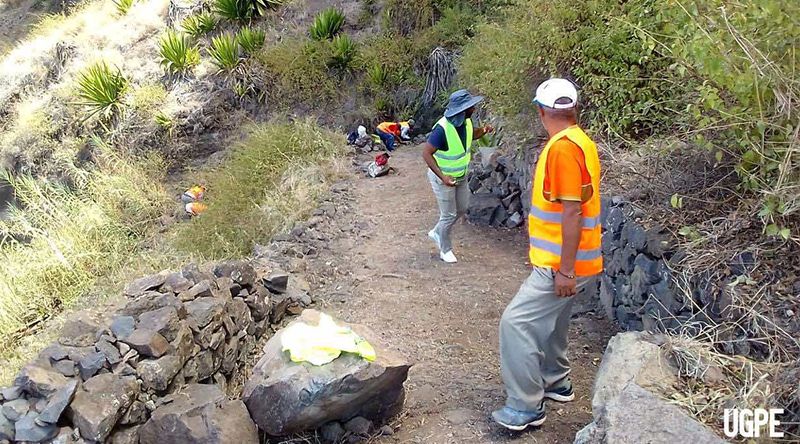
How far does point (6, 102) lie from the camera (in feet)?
54.7

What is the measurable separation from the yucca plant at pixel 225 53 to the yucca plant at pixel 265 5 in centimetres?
128

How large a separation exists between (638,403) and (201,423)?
230 centimetres

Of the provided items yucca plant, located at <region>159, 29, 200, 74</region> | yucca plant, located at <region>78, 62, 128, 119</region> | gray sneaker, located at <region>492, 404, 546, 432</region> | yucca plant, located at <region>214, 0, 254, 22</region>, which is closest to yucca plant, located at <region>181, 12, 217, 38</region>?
yucca plant, located at <region>214, 0, 254, 22</region>

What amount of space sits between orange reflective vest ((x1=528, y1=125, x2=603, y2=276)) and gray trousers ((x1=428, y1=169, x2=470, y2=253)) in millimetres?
2451

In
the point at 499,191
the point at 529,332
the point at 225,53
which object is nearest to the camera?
the point at 529,332

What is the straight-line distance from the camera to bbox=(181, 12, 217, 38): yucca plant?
14719 millimetres

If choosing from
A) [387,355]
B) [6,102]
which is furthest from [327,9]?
[387,355]

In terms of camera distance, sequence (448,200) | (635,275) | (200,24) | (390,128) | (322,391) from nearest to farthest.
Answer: (322,391), (635,275), (448,200), (390,128), (200,24)

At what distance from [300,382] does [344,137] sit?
745 cm

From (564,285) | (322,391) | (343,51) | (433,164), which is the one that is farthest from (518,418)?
Result: (343,51)

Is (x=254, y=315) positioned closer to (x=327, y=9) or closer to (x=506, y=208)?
(x=506, y=208)

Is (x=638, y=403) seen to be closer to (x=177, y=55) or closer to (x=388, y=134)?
(x=388, y=134)

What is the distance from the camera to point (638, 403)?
8.79 feet

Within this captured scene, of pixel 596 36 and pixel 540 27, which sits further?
pixel 540 27
